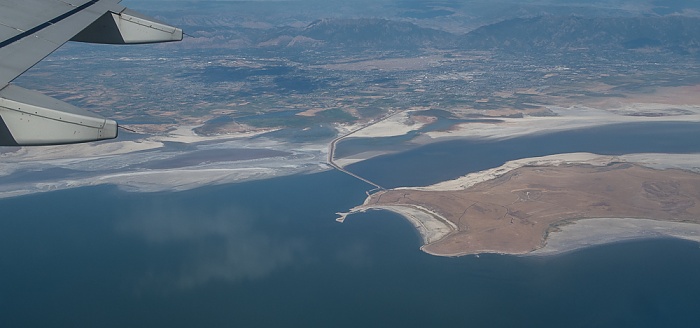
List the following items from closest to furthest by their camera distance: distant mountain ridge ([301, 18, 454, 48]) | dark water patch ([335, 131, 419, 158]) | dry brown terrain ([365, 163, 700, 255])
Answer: dry brown terrain ([365, 163, 700, 255])
dark water patch ([335, 131, 419, 158])
distant mountain ridge ([301, 18, 454, 48])

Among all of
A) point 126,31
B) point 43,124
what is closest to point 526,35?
point 126,31

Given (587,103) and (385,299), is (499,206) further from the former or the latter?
(587,103)

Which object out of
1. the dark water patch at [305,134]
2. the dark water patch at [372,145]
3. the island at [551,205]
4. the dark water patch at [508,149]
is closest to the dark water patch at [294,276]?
the island at [551,205]

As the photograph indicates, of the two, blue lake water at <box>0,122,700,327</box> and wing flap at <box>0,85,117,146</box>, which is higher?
wing flap at <box>0,85,117,146</box>

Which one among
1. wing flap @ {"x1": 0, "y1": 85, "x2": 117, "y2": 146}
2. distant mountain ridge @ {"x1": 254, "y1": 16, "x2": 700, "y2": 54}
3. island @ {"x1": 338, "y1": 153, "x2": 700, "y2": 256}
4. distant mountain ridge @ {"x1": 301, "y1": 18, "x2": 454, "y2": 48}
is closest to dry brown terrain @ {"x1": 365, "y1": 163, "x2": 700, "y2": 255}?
island @ {"x1": 338, "y1": 153, "x2": 700, "y2": 256}

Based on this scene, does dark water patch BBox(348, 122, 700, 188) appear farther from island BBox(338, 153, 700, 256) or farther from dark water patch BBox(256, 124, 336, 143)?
dark water patch BBox(256, 124, 336, 143)

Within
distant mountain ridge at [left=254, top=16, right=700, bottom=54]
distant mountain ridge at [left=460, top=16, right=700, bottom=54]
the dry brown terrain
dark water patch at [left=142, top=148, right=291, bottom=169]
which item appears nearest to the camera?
the dry brown terrain
